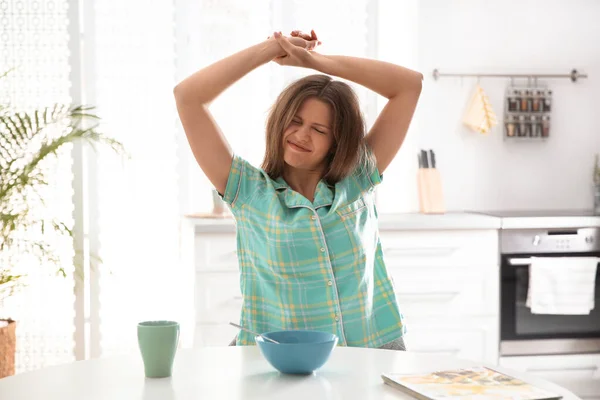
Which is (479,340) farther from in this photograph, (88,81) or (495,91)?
(88,81)

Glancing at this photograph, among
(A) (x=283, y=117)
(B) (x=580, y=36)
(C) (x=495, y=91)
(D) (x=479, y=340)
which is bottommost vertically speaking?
(D) (x=479, y=340)

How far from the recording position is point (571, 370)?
11.8 feet

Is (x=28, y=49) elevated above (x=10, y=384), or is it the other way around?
(x=28, y=49)

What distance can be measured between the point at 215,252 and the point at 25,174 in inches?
31.8

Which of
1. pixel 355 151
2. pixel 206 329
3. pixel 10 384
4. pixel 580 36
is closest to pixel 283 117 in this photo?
pixel 355 151

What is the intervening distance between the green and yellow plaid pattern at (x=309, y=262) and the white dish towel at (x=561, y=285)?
5.72 ft

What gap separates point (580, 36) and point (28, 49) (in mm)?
2581

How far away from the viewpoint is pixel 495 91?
13.3 ft

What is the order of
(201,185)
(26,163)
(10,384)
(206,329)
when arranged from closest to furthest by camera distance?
(10,384)
(206,329)
(26,163)
(201,185)

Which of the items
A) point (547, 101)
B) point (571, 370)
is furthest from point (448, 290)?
point (547, 101)

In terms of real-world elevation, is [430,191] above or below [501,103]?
below

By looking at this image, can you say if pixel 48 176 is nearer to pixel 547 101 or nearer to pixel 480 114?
pixel 480 114

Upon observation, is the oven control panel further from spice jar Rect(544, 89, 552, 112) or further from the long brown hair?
the long brown hair

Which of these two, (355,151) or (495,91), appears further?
(495,91)
